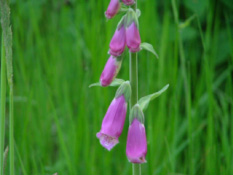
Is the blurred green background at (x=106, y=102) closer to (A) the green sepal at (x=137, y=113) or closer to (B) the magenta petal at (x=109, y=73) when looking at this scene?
(A) the green sepal at (x=137, y=113)

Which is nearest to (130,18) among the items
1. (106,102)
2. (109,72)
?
(109,72)

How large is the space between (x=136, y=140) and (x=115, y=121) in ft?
0.26

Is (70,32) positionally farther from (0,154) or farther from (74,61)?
(0,154)

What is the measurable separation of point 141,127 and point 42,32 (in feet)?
6.44

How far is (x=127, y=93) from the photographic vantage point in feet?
3.54

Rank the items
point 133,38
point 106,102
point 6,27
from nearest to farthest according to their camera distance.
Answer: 1. point 6,27
2. point 133,38
3. point 106,102

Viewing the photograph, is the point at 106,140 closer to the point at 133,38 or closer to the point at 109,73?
the point at 109,73

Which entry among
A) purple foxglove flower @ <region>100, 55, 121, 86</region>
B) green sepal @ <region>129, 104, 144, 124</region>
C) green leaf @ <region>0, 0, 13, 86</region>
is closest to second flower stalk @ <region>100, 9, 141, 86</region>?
purple foxglove flower @ <region>100, 55, 121, 86</region>

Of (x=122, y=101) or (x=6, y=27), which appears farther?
(x=122, y=101)

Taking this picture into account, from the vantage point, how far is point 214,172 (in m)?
1.31

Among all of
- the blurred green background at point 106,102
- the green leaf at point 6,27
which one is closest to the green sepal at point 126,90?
the blurred green background at point 106,102

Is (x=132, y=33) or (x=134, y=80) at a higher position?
(x=132, y=33)

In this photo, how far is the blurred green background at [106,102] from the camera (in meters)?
1.48

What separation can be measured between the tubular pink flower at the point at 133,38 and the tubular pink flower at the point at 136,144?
0.21m
